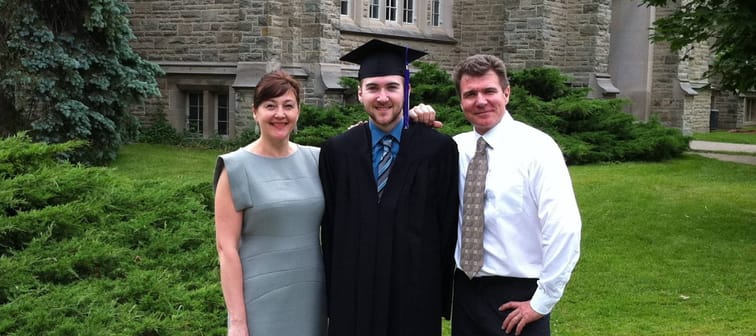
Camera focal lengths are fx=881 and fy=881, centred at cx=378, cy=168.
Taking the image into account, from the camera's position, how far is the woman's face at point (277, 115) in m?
3.46

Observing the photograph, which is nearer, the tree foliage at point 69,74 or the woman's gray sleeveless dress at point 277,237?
the woman's gray sleeveless dress at point 277,237

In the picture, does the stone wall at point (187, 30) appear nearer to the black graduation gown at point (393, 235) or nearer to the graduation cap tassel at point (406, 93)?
the graduation cap tassel at point (406, 93)

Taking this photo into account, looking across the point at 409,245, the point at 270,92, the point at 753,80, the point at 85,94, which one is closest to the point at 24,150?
the point at 270,92

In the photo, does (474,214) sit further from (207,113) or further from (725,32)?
(207,113)

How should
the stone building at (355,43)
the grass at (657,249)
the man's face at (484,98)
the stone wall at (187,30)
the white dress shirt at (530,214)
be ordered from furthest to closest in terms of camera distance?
the stone wall at (187,30) < the stone building at (355,43) < the grass at (657,249) < the man's face at (484,98) < the white dress shirt at (530,214)

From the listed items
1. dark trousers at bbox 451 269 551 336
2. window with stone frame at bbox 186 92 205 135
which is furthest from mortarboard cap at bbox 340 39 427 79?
window with stone frame at bbox 186 92 205 135

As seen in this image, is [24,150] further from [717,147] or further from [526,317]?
[717,147]

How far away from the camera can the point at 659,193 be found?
12906mm

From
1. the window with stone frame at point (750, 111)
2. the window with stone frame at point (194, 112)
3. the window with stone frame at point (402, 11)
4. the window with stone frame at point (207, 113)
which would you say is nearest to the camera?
the window with stone frame at point (207, 113)

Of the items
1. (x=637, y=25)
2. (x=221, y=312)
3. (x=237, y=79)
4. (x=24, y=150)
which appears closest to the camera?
(x=221, y=312)

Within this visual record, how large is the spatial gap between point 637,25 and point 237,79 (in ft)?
39.6

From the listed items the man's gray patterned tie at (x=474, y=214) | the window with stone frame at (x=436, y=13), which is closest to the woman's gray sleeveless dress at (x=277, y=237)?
the man's gray patterned tie at (x=474, y=214)

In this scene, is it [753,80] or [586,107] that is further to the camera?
[586,107]

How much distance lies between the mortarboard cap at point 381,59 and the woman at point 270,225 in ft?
1.01
